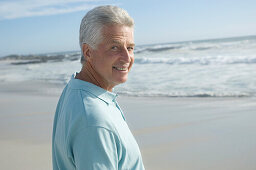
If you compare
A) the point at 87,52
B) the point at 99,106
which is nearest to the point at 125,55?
the point at 87,52

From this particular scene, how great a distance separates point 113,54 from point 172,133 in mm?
4113

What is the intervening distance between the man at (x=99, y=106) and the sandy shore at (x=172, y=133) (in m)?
2.88

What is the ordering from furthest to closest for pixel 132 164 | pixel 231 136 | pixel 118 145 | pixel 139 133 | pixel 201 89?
pixel 201 89 → pixel 139 133 → pixel 231 136 → pixel 132 164 → pixel 118 145

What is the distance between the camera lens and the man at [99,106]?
118 cm

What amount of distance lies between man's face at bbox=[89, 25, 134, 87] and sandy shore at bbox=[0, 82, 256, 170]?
286cm

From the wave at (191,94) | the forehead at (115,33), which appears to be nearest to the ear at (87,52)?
the forehead at (115,33)

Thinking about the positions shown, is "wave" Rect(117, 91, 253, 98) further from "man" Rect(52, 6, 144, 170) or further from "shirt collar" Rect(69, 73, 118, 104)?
"shirt collar" Rect(69, 73, 118, 104)

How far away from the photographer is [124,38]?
1501 mm

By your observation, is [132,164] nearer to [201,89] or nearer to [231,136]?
[231,136]

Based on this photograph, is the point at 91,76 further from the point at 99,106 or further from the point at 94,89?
the point at 99,106

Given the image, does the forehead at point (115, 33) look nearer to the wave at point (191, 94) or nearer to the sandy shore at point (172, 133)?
the sandy shore at point (172, 133)

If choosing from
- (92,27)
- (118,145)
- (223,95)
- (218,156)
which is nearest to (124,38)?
(92,27)

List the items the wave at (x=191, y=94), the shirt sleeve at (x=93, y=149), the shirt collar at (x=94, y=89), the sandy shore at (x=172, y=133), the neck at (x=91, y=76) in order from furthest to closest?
the wave at (x=191, y=94), the sandy shore at (x=172, y=133), the neck at (x=91, y=76), the shirt collar at (x=94, y=89), the shirt sleeve at (x=93, y=149)

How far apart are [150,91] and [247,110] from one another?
3721 mm
